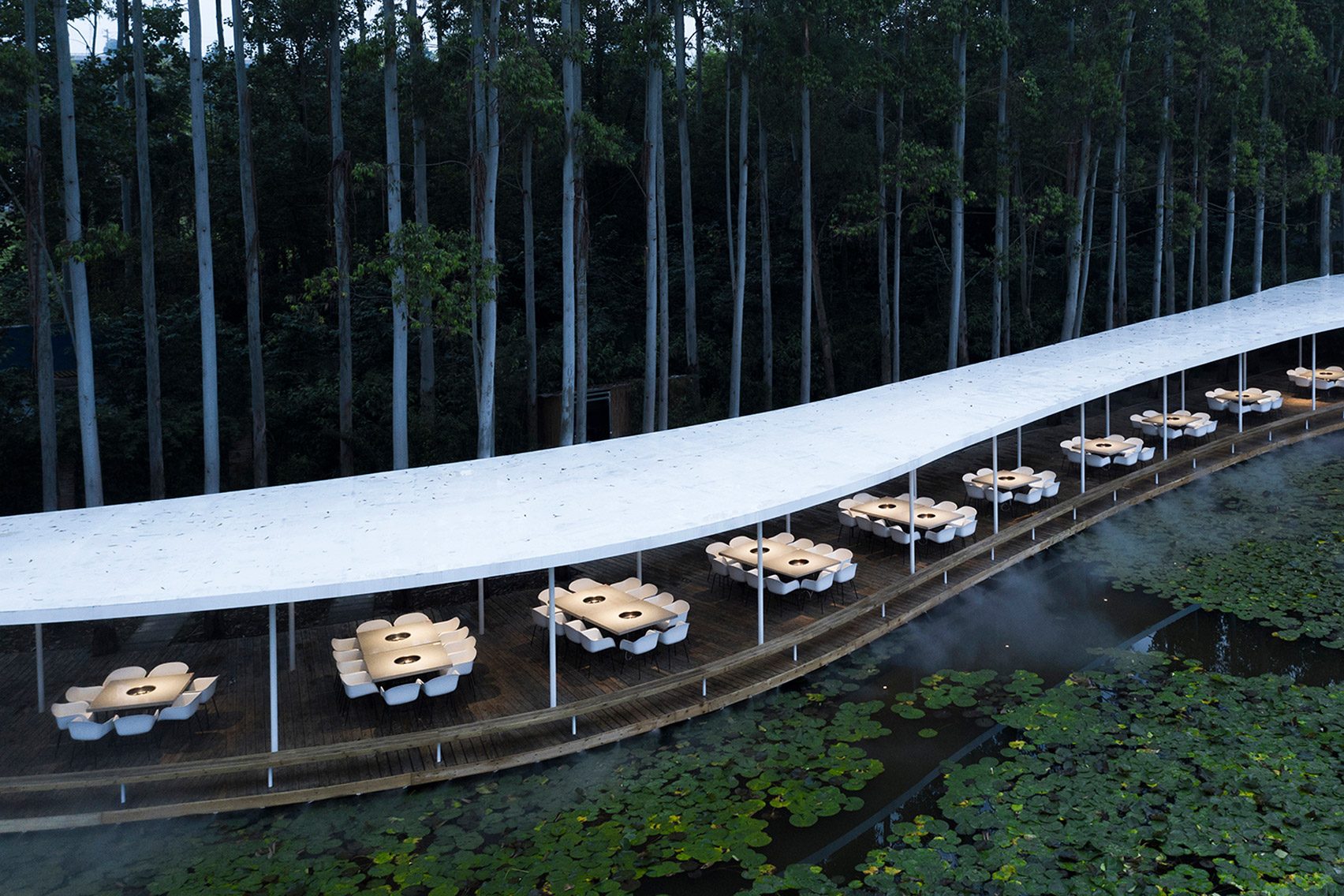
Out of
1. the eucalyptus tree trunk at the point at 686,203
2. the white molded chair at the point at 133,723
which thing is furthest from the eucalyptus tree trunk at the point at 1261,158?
the white molded chair at the point at 133,723

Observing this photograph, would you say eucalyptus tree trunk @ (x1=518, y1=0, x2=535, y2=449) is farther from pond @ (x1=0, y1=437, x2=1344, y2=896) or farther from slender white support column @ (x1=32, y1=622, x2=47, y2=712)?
slender white support column @ (x1=32, y1=622, x2=47, y2=712)

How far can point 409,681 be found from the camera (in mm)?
10773

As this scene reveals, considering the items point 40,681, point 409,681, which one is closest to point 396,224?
point 409,681

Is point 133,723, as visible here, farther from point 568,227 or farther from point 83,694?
point 568,227

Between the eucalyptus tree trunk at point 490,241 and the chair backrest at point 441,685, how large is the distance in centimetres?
486

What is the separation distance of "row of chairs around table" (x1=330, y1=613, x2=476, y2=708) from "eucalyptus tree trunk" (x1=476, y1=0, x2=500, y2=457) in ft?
11.9

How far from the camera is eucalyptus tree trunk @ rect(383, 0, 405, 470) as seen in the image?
14.1 meters

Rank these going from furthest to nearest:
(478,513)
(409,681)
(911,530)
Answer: (911,530) < (478,513) < (409,681)

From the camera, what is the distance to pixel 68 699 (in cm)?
986

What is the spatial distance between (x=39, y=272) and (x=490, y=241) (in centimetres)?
625

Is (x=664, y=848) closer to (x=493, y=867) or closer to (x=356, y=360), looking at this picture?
(x=493, y=867)

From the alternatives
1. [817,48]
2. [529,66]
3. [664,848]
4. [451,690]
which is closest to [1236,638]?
[664,848]

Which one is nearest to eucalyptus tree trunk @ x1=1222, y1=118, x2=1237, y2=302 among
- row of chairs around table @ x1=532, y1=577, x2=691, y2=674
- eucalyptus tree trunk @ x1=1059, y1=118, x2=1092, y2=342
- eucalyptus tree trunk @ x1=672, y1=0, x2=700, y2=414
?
eucalyptus tree trunk @ x1=1059, y1=118, x2=1092, y2=342

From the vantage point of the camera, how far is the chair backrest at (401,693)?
10008 mm
